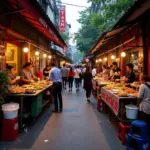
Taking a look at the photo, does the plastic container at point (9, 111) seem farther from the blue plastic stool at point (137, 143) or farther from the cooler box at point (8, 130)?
the blue plastic stool at point (137, 143)

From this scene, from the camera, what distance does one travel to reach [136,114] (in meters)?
5.54

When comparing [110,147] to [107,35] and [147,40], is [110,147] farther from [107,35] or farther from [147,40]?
[107,35]

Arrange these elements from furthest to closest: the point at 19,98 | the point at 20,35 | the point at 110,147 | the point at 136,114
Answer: the point at 20,35, the point at 19,98, the point at 136,114, the point at 110,147

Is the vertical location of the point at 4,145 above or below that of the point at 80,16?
below

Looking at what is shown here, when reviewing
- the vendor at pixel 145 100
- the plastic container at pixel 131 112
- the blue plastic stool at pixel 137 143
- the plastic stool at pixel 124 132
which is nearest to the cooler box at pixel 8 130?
the plastic stool at pixel 124 132

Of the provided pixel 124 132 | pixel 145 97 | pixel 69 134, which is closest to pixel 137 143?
pixel 124 132

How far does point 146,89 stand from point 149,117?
693 millimetres

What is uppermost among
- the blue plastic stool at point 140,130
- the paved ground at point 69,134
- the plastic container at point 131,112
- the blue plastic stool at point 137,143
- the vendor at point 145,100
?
the vendor at point 145,100

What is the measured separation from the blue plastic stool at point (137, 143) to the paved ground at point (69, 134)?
1.02 ft

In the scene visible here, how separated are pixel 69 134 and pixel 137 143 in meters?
2.07

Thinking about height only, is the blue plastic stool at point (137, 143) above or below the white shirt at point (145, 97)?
below

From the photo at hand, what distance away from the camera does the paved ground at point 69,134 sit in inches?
203

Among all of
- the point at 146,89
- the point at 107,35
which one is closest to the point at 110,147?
the point at 146,89

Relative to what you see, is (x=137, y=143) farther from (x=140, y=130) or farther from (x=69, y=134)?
(x=69, y=134)
